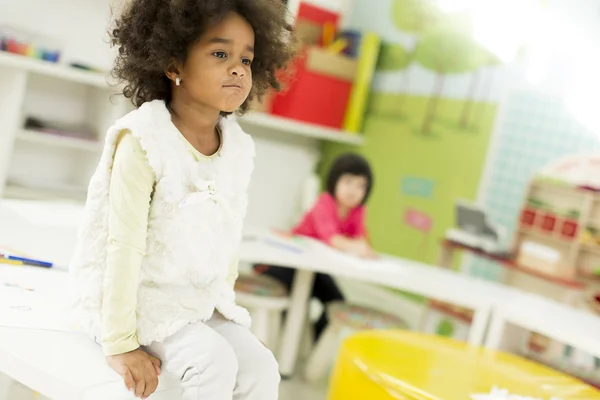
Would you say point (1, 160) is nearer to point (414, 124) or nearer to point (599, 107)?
point (414, 124)

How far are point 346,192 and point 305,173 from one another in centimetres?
170

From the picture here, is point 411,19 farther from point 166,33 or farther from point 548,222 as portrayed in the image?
point 166,33

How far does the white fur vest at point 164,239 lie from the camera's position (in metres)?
1.13

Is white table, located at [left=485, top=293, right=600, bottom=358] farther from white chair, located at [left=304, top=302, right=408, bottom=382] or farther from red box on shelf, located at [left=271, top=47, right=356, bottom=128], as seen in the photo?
red box on shelf, located at [left=271, top=47, right=356, bottom=128]

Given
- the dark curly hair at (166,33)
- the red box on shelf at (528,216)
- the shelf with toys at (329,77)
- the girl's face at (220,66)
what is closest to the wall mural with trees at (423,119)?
the shelf with toys at (329,77)

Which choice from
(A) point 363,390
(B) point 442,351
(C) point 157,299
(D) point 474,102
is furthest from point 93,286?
(D) point 474,102

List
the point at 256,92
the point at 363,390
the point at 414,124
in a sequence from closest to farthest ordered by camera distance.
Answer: the point at 256,92 < the point at 363,390 < the point at 414,124

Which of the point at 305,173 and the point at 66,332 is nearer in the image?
the point at 66,332

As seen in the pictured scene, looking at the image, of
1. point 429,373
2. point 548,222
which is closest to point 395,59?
point 548,222

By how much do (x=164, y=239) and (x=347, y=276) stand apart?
124 centimetres

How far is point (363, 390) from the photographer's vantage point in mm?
1585

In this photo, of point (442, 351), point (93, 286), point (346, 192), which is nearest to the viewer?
point (93, 286)

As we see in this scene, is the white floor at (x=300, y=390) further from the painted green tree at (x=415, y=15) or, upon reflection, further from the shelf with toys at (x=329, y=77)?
the painted green tree at (x=415, y=15)

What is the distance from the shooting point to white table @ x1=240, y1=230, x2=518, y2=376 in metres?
2.21
